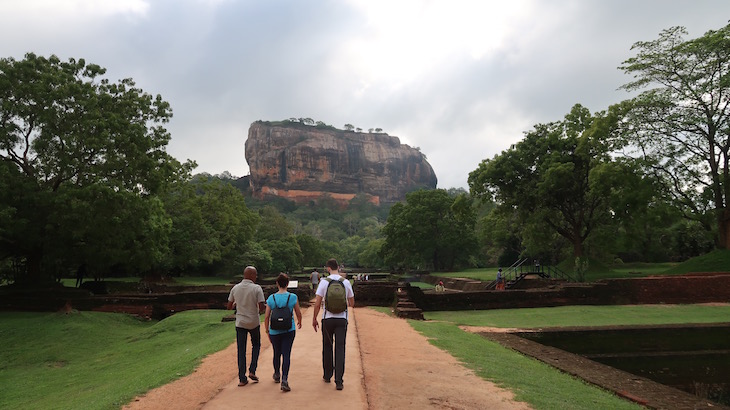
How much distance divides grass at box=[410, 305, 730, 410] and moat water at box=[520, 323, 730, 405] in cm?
145

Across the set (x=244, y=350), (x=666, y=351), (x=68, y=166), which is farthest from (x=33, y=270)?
(x=666, y=351)

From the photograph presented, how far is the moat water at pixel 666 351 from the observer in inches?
284

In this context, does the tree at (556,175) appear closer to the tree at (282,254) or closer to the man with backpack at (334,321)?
the man with backpack at (334,321)

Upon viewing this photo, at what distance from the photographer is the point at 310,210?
13650 cm

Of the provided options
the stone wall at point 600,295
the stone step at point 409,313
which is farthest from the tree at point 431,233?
the stone step at point 409,313

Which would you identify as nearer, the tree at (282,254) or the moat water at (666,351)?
the moat water at (666,351)

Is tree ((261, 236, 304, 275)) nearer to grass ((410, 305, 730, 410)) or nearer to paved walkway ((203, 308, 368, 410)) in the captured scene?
grass ((410, 305, 730, 410))

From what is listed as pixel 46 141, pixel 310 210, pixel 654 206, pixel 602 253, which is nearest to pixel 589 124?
pixel 654 206

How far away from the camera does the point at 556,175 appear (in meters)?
24.2

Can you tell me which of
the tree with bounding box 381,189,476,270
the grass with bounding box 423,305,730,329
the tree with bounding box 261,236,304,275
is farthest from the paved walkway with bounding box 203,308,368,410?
the tree with bounding box 261,236,304,275

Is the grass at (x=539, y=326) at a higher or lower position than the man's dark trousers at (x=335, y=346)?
lower

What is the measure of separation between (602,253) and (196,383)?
3700cm

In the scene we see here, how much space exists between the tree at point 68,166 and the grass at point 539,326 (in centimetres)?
1210

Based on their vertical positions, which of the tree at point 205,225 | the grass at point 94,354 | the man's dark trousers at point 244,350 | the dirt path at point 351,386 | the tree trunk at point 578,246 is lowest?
the grass at point 94,354
